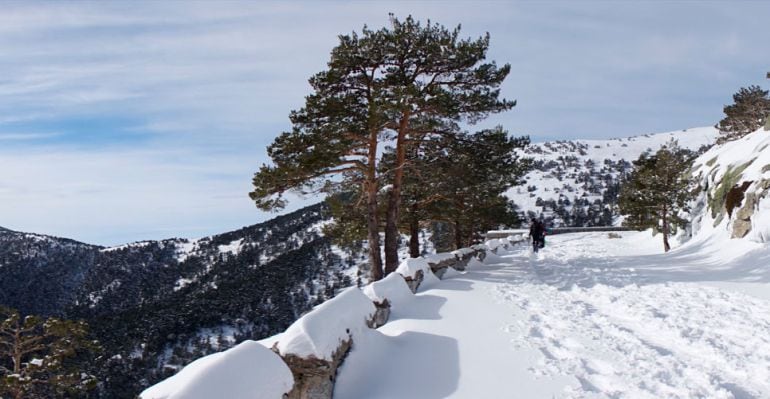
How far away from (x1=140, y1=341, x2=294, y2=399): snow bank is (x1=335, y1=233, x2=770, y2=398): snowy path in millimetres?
1087

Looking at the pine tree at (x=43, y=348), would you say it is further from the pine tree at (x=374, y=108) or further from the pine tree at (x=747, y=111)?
the pine tree at (x=747, y=111)

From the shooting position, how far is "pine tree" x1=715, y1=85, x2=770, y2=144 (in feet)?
114

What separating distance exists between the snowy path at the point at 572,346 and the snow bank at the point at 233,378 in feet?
3.57

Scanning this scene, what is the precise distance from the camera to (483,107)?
1656 cm

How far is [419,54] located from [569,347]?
12.9 meters

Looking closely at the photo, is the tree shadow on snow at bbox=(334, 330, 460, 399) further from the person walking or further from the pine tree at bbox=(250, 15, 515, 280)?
the person walking

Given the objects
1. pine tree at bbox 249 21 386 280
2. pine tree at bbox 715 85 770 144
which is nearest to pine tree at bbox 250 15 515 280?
pine tree at bbox 249 21 386 280

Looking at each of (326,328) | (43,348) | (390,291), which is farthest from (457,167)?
(43,348)

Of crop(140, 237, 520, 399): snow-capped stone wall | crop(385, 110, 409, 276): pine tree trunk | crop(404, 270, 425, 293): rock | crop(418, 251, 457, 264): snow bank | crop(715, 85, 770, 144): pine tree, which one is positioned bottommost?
crop(404, 270, 425, 293): rock

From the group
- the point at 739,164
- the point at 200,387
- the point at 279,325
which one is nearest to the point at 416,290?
the point at 200,387

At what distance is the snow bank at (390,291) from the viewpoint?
7.73 m

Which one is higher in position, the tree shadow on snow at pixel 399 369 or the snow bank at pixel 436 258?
the snow bank at pixel 436 258

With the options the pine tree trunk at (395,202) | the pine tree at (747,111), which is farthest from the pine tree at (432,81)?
the pine tree at (747,111)

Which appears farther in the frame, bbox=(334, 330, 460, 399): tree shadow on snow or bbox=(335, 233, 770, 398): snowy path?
bbox=(334, 330, 460, 399): tree shadow on snow
